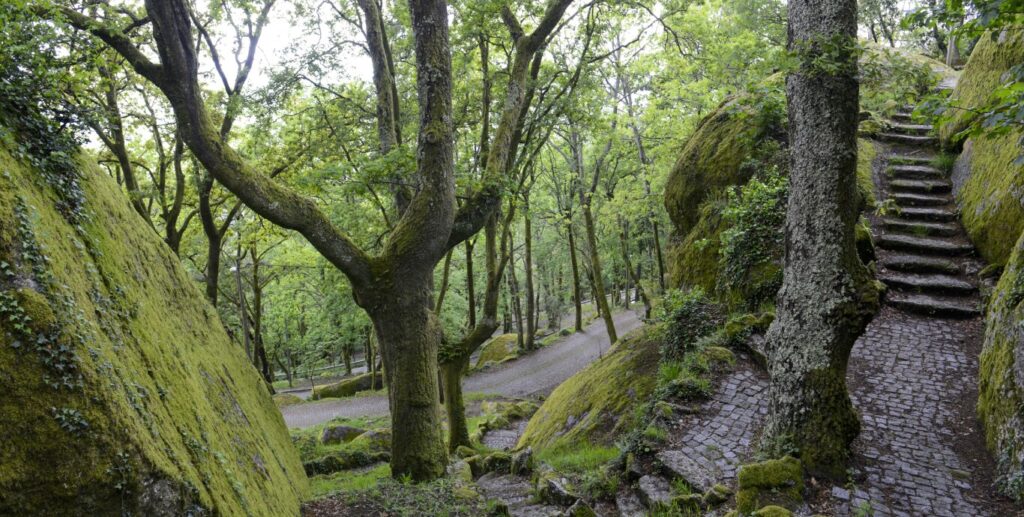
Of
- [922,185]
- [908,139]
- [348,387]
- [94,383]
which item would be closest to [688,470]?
[94,383]

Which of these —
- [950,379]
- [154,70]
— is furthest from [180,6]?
[950,379]

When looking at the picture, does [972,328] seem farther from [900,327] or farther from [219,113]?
[219,113]

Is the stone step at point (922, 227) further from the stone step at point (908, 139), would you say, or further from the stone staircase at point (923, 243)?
the stone step at point (908, 139)

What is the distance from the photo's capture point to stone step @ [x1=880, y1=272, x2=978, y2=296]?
7.62m

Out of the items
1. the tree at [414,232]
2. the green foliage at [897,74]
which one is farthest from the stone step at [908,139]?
the tree at [414,232]

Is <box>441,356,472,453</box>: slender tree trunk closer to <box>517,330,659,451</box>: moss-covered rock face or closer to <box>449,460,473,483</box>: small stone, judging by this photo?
<box>517,330,659,451</box>: moss-covered rock face

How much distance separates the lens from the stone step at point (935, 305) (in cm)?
722

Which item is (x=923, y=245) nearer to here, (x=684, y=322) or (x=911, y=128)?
(x=684, y=322)

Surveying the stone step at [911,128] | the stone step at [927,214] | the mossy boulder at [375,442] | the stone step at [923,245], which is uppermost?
the stone step at [911,128]

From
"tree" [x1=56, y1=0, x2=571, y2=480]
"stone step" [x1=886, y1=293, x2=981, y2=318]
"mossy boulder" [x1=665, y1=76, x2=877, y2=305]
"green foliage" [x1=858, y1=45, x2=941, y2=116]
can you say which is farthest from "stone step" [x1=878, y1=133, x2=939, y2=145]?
"tree" [x1=56, y1=0, x2=571, y2=480]

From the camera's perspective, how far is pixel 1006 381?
4.55 metres

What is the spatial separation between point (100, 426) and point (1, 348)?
0.61m

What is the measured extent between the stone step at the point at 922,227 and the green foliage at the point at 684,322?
3778 mm

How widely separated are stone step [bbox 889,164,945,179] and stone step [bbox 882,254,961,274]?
112 inches
